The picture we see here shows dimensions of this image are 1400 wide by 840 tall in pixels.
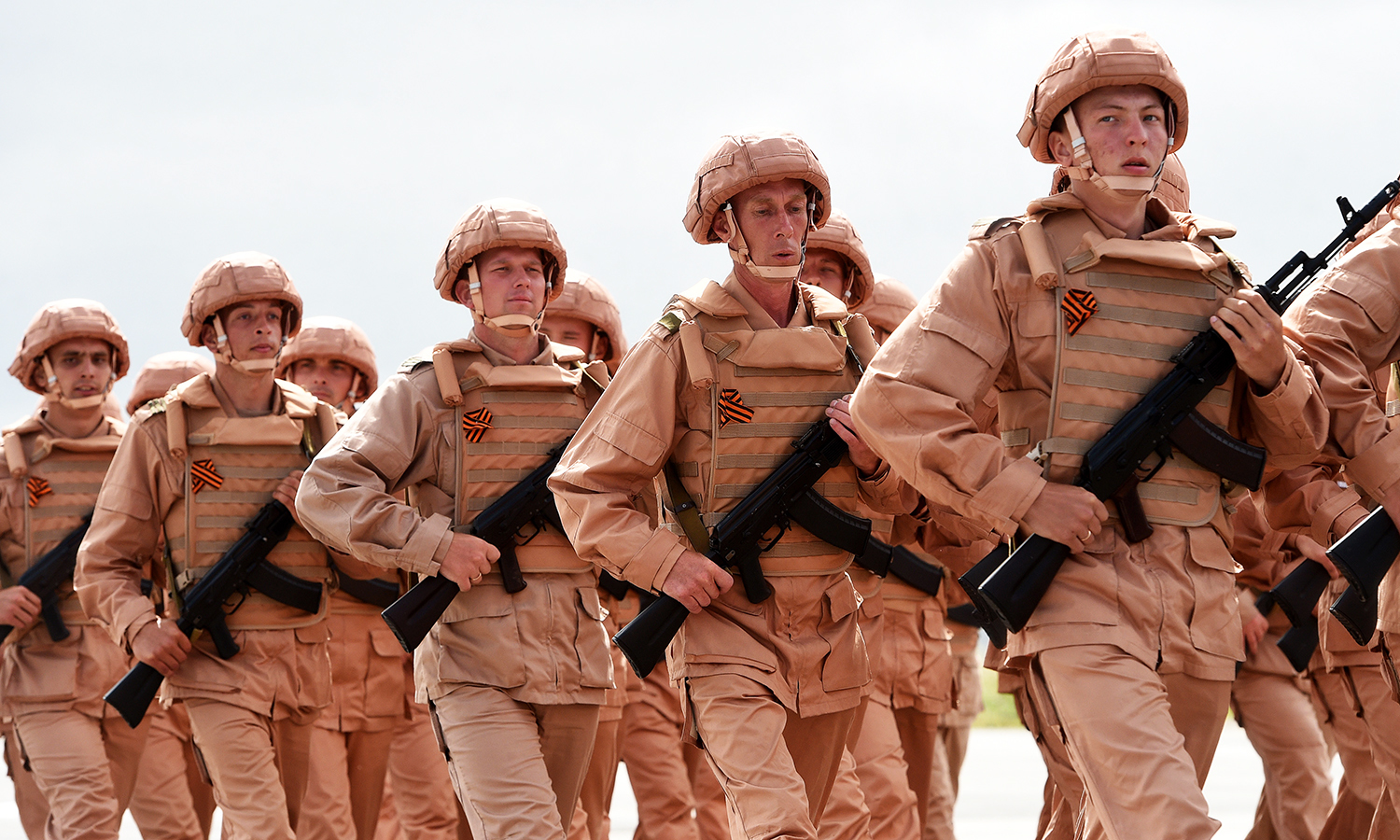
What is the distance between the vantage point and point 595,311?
31.6 ft

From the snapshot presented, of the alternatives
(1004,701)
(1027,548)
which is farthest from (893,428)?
(1004,701)

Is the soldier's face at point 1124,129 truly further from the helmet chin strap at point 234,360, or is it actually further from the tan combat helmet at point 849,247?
the helmet chin strap at point 234,360

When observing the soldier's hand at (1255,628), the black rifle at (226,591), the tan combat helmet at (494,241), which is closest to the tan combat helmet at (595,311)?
the tan combat helmet at (494,241)

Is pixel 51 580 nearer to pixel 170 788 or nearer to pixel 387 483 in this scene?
pixel 170 788

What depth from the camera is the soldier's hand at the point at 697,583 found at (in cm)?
543

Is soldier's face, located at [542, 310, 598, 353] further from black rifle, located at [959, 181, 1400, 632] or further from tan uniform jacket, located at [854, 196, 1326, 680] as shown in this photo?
black rifle, located at [959, 181, 1400, 632]

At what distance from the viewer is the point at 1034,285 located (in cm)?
485

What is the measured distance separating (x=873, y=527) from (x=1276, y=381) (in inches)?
93.4

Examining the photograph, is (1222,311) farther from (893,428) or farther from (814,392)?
(814,392)

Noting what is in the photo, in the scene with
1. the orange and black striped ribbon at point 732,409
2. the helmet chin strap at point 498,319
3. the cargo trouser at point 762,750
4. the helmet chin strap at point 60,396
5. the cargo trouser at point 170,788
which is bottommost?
the cargo trouser at point 170,788

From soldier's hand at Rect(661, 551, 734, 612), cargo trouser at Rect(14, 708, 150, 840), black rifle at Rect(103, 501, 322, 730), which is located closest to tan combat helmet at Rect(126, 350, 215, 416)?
cargo trouser at Rect(14, 708, 150, 840)

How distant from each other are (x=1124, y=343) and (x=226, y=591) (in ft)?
14.4

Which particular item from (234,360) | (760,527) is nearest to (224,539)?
(234,360)

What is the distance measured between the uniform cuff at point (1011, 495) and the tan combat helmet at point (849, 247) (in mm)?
3139
